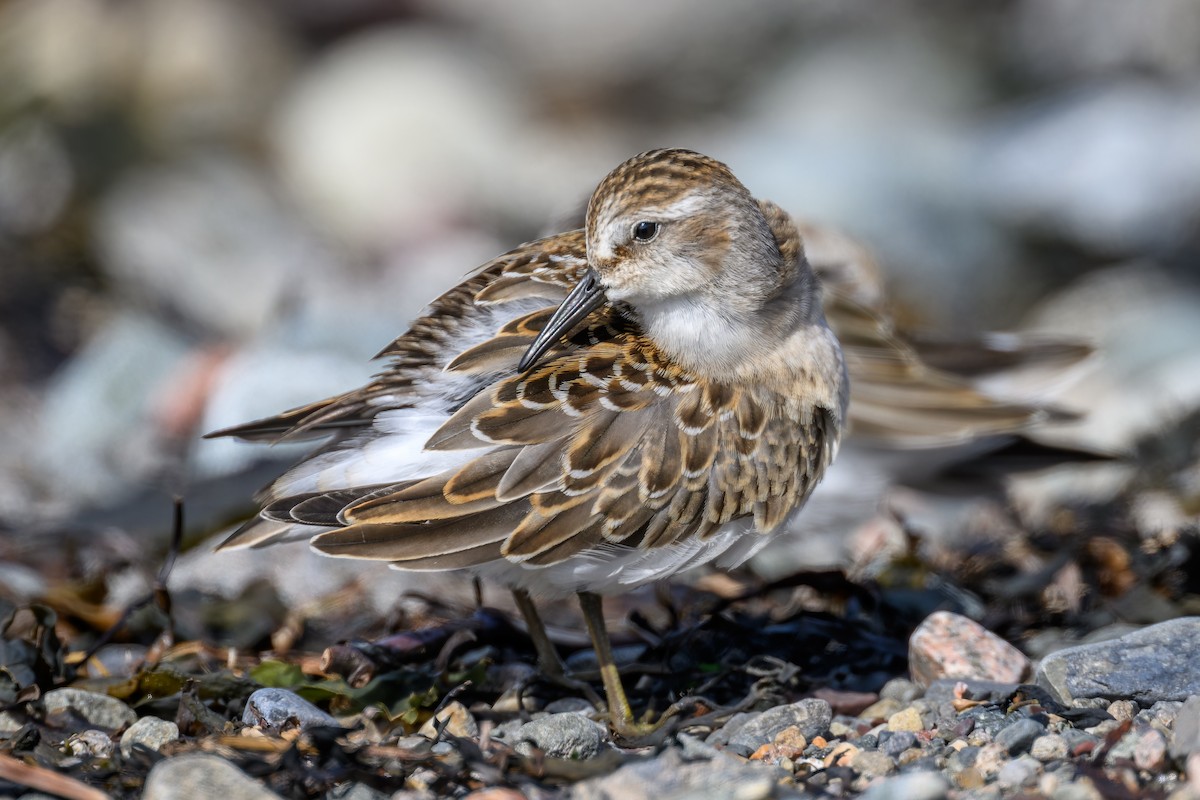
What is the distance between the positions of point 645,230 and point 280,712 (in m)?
1.43

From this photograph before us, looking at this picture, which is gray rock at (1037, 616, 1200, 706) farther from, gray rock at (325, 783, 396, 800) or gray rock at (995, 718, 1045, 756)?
gray rock at (325, 783, 396, 800)

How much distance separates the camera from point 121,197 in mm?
9484

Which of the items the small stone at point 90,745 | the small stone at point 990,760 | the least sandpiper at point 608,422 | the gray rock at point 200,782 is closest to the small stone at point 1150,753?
the small stone at point 990,760

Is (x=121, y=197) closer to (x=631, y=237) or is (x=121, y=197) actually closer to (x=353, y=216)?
(x=353, y=216)

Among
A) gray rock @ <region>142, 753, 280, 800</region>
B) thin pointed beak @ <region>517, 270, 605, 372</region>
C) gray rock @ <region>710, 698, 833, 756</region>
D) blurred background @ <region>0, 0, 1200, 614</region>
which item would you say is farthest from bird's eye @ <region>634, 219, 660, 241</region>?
blurred background @ <region>0, 0, 1200, 614</region>

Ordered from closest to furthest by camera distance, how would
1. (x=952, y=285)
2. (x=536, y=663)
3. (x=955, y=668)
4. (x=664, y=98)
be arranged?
(x=955, y=668) < (x=536, y=663) < (x=952, y=285) < (x=664, y=98)

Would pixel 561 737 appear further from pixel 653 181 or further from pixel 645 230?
pixel 653 181

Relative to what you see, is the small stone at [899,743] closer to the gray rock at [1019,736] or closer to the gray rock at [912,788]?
the gray rock at [1019,736]

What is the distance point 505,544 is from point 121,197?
7.03 m

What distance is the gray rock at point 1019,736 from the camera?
3.12 meters

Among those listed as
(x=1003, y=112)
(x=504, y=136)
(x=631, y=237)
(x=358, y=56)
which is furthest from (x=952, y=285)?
(x=631, y=237)

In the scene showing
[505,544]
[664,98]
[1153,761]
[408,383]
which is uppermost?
[664,98]

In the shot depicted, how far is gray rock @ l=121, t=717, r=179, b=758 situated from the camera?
134 inches

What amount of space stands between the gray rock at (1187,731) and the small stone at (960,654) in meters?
0.63
